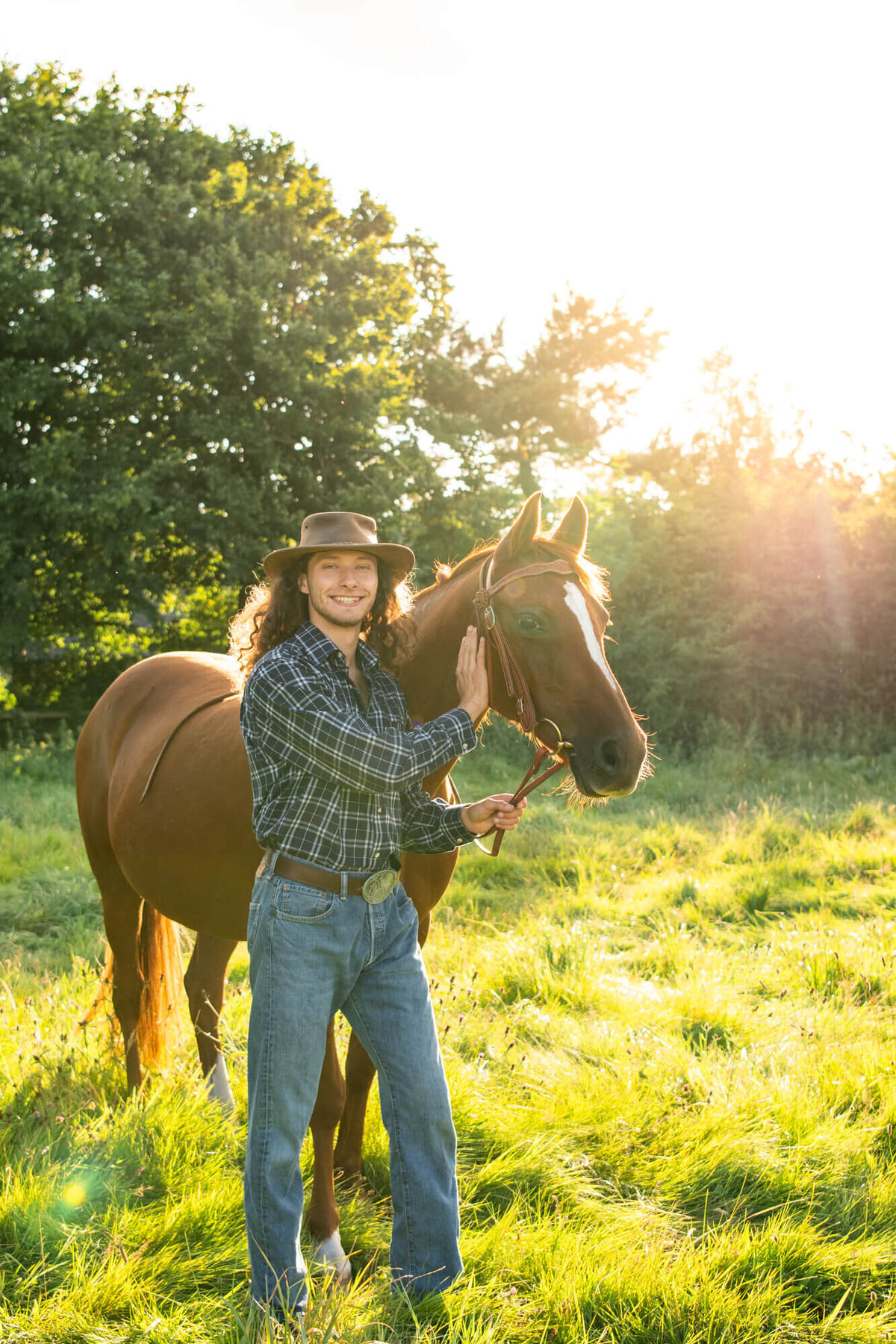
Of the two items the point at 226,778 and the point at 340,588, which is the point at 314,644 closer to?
the point at 340,588

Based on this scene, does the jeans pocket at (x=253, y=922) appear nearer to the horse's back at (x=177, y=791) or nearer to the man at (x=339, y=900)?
the man at (x=339, y=900)

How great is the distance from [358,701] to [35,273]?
1265 cm

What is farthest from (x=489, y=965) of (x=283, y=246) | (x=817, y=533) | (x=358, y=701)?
(x=283, y=246)

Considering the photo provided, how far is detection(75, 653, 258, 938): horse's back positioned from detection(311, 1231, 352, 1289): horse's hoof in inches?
41.0

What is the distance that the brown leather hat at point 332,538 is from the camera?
242 centimetres

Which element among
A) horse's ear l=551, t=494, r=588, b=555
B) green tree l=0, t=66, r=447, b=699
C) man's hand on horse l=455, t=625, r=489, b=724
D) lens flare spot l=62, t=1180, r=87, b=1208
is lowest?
lens flare spot l=62, t=1180, r=87, b=1208

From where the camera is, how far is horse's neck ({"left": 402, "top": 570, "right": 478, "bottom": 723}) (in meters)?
2.80

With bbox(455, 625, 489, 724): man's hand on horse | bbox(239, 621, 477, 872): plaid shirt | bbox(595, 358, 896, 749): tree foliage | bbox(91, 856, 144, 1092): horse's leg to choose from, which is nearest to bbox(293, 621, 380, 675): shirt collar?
bbox(239, 621, 477, 872): plaid shirt

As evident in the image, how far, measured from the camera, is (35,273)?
40.3 feet

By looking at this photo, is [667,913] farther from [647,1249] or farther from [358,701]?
[358,701]

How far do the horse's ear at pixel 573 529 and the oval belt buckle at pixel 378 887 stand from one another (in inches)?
46.2

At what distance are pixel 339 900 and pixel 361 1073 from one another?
1.15 m

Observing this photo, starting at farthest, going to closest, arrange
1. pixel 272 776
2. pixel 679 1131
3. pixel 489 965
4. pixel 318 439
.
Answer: pixel 318 439 → pixel 489 965 → pixel 679 1131 → pixel 272 776

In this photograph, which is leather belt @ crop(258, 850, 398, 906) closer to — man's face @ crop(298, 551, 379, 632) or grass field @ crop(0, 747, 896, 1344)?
man's face @ crop(298, 551, 379, 632)
